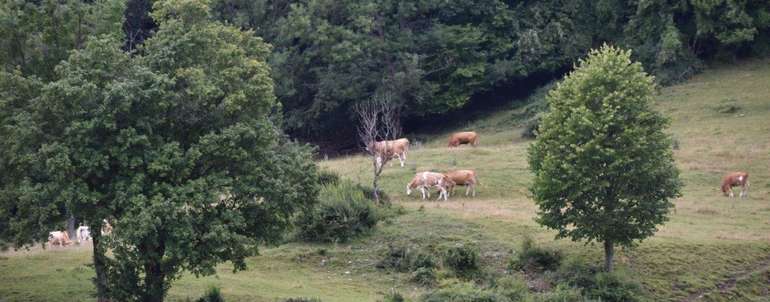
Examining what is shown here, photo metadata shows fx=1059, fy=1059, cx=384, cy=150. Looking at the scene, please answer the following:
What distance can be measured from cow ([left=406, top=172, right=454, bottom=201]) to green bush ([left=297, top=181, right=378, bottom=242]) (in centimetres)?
489

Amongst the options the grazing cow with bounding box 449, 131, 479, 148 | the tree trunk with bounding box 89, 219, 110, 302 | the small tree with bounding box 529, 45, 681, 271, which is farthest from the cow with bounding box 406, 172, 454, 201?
the tree trunk with bounding box 89, 219, 110, 302

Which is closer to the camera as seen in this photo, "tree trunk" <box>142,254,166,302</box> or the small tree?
"tree trunk" <box>142,254,166,302</box>

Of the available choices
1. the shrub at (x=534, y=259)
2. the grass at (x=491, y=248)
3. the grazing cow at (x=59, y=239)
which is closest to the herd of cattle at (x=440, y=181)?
the grass at (x=491, y=248)

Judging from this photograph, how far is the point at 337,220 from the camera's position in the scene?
39.9 meters

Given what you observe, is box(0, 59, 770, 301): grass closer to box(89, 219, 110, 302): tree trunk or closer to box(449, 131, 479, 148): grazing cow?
box(89, 219, 110, 302): tree trunk

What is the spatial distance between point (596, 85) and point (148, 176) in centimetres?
1541

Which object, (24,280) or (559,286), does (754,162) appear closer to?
(559,286)

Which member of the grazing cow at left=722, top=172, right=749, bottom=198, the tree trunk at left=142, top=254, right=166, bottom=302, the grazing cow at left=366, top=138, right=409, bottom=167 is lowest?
the tree trunk at left=142, top=254, right=166, bottom=302

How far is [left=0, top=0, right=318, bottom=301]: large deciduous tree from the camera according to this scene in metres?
27.9

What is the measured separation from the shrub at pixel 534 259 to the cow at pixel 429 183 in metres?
8.38

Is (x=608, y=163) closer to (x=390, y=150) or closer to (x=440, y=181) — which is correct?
(x=440, y=181)

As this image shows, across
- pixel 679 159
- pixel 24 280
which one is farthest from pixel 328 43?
pixel 24 280

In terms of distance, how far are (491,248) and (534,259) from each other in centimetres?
206

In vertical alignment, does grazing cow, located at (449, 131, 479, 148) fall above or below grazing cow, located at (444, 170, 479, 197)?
above
